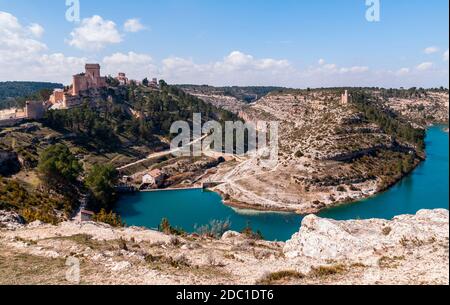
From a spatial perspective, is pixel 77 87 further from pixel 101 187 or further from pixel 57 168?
pixel 57 168

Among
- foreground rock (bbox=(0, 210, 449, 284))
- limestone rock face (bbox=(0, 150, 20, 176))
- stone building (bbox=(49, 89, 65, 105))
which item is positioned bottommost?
limestone rock face (bbox=(0, 150, 20, 176))

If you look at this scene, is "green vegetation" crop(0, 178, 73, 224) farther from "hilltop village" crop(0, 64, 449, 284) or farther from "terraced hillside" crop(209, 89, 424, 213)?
"terraced hillside" crop(209, 89, 424, 213)

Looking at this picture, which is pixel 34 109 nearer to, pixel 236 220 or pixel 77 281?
pixel 236 220

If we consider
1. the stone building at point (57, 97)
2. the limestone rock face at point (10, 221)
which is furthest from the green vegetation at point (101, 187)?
the stone building at point (57, 97)

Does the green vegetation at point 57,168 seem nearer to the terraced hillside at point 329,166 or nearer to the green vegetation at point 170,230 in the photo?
the terraced hillside at point 329,166

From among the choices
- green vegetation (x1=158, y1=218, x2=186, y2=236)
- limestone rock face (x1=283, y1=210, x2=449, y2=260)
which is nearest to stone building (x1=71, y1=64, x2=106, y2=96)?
green vegetation (x1=158, y1=218, x2=186, y2=236)
